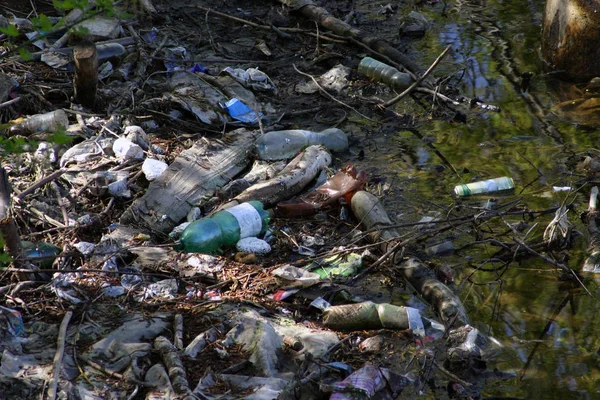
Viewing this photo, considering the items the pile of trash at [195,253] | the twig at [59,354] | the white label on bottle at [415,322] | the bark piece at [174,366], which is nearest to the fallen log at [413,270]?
the pile of trash at [195,253]

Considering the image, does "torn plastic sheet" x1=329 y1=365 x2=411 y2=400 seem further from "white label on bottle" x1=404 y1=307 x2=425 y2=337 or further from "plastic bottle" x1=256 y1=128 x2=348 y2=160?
"plastic bottle" x1=256 y1=128 x2=348 y2=160

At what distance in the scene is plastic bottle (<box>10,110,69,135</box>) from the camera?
4.97m

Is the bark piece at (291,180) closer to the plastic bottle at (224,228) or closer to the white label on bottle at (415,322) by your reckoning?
the plastic bottle at (224,228)

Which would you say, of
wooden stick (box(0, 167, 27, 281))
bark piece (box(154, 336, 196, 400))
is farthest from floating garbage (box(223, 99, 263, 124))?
bark piece (box(154, 336, 196, 400))

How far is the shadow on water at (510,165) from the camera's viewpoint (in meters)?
3.24

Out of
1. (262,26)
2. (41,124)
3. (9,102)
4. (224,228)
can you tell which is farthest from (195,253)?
(262,26)

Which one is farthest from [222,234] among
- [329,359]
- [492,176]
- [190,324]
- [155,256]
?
[492,176]

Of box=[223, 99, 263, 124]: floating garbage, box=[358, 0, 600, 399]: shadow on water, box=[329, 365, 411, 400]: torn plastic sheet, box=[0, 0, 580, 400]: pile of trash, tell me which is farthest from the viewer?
box=[223, 99, 263, 124]: floating garbage

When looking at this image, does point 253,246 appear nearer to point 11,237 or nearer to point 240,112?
point 11,237

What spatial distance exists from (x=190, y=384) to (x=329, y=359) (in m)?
0.62

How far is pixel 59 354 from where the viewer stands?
2.92 m

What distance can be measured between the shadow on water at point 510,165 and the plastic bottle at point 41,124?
2189mm

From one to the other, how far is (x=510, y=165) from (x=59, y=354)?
10.5ft

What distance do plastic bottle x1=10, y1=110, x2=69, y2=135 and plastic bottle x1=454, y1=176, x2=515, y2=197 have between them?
8.69ft
